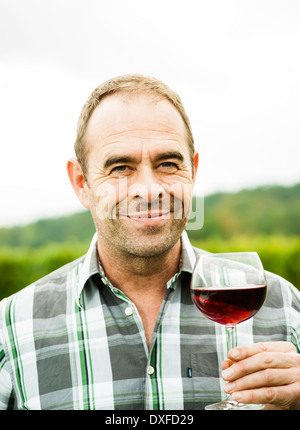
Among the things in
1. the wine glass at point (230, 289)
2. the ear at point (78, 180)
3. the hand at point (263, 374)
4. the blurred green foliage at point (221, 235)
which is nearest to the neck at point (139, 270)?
the ear at point (78, 180)

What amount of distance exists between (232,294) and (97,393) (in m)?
1.04

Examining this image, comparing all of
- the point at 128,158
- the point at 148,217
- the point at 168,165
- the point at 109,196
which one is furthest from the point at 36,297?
the point at 168,165

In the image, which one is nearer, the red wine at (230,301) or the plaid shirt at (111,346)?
the red wine at (230,301)

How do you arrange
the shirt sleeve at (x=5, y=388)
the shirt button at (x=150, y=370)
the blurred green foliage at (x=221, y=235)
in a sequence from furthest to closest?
the blurred green foliage at (x=221, y=235) < the shirt sleeve at (x=5, y=388) < the shirt button at (x=150, y=370)

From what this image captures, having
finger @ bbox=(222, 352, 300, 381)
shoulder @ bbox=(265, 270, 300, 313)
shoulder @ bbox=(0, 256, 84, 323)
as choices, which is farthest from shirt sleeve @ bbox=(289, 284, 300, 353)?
shoulder @ bbox=(0, 256, 84, 323)

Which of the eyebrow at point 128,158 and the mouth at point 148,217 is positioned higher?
the eyebrow at point 128,158

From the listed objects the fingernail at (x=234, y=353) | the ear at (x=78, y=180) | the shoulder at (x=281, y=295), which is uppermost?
the ear at (x=78, y=180)

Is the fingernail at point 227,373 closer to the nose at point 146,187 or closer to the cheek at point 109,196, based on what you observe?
the nose at point 146,187

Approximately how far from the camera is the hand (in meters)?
1.75

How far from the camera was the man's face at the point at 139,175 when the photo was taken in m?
2.41

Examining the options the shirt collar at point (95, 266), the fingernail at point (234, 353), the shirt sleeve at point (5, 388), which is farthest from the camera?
the shirt collar at point (95, 266)

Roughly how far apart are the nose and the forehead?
22 centimetres

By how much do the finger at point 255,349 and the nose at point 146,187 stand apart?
0.93 meters
